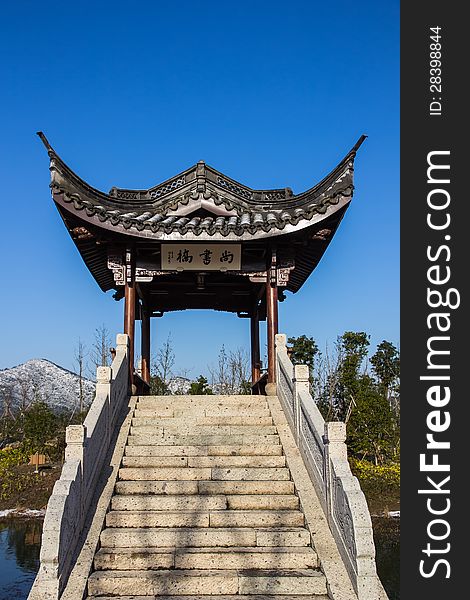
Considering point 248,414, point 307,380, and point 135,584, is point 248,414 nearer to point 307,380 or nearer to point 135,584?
point 307,380

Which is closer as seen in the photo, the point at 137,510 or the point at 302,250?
the point at 137,510

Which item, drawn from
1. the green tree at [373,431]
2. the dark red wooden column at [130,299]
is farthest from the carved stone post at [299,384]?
the green tree at [373,431]

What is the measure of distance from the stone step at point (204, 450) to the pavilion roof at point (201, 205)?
3.28 meters

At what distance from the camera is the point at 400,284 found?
210 inches

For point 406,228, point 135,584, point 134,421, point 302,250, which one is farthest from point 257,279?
point 135,584

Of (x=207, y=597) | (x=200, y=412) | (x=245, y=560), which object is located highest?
(x=200, y=412)

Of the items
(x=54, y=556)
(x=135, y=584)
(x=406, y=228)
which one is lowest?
(x=135, y=584)

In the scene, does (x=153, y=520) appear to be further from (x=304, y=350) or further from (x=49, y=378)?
(x=49, y=378)

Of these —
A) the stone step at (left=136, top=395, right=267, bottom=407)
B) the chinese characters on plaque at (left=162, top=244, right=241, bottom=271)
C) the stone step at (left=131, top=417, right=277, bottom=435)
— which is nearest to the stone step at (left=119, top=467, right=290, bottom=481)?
the stone step at (left=131, top=417, right=277, bottom=435)

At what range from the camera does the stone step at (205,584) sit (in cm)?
519

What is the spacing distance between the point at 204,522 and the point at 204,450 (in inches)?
48.0

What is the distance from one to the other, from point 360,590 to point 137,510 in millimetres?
2322

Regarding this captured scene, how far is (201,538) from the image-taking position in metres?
5.79

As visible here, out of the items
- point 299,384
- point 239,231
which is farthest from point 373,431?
point 299,384
